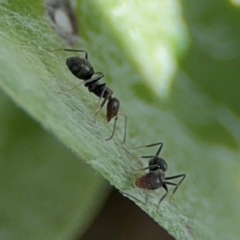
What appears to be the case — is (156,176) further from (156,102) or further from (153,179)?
(156,102)

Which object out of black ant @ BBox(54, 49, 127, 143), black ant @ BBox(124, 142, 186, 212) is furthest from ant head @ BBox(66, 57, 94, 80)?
black ant @ BBox(124, 142, 186, 212)

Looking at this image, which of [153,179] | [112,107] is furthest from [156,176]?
[112,107]

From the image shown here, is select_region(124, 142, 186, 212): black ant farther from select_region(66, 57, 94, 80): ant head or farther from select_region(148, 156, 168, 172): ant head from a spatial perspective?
select_region(66, 57, 94, 80): ant head

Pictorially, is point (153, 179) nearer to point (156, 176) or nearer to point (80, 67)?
point (156, 176)

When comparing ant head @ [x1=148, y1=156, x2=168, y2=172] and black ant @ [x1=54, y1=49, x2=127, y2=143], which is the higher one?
black ant @ [x1=54, y1=49, x2=127, y2=143]

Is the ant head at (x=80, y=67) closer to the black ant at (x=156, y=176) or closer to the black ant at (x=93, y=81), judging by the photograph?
the black ant at (x=93, y=81)
